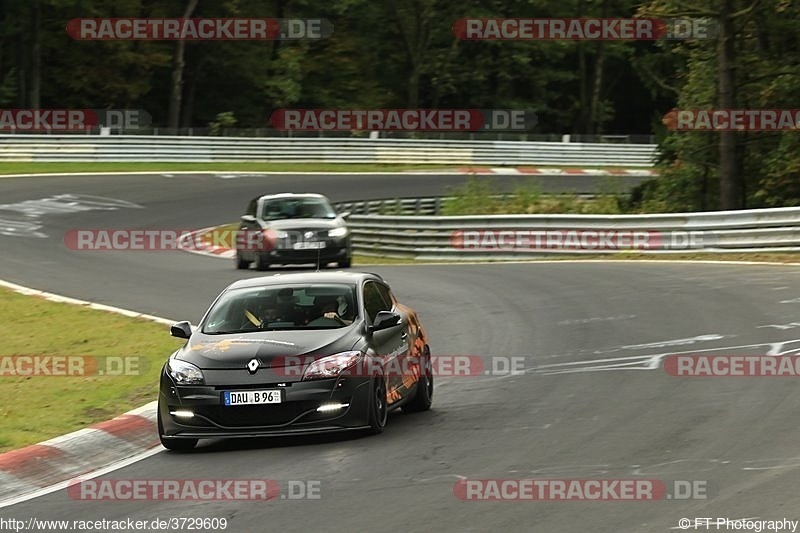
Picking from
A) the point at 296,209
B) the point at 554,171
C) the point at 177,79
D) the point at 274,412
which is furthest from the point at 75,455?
the point at 177,79

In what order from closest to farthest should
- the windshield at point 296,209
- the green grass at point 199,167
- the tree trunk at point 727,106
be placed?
the windshield at point 296,209 < the tree trunk at point 727,106 < the green grass at point 199,167

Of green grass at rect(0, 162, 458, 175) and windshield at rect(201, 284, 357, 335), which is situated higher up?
green grass at rect(0, 162, 458, 175)

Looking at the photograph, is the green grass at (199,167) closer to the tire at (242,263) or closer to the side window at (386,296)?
the tire at (242,263)

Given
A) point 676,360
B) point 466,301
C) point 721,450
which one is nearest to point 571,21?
point 466,301

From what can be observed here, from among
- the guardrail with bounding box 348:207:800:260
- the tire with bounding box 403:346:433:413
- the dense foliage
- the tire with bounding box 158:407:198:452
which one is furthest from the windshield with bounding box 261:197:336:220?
the dense foliage

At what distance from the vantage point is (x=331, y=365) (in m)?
10.8

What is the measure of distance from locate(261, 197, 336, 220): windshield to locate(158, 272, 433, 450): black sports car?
15.3 meters

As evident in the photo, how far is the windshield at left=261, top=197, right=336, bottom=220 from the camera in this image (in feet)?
90.0

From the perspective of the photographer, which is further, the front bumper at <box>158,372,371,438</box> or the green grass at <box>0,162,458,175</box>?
the green grass at <box>0,162,458,175</box>

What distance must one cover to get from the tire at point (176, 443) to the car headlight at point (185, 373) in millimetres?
334

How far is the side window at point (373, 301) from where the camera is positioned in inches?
473

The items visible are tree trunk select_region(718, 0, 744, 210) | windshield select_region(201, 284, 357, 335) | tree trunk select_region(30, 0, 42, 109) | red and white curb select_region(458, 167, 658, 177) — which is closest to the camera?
windshield select_region(201, 284, 357, 335)

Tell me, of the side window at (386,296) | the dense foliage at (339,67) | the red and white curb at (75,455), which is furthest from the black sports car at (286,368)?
the dense foliage at (339,67)

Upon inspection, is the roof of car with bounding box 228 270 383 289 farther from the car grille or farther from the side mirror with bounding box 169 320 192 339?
the car grille
